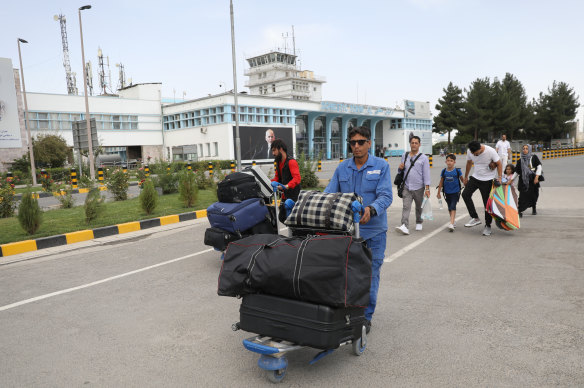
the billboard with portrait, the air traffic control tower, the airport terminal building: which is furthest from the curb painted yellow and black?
the air traffic control tower

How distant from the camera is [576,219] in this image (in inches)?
348

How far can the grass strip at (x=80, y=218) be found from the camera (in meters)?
8.89

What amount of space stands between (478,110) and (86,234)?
211ft

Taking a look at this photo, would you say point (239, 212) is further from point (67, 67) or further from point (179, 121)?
point (67, 67)

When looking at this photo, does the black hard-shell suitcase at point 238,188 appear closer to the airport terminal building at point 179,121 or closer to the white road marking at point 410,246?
the white road marking at point 410,246

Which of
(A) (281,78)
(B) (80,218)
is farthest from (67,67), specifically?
(B) (80,218)

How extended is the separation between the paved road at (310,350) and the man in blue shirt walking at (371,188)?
578 mm

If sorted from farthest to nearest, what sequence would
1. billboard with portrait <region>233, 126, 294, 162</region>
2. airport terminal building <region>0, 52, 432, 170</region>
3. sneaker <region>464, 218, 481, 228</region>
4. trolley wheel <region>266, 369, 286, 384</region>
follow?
1. billboard with portrait <region>233, 126, 294, 162</region>
2. airport terminal building <region>0, 52, 432, 170</region>
3. sneaker <region>464, 218, 481, 228</region>
4. trolley wheel <region>266, 369, 286, 384</region>

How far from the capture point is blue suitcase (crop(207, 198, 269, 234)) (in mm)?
5609

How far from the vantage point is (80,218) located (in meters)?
10.8

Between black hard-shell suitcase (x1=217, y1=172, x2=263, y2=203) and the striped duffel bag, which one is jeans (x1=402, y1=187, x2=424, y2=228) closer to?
black hard-shell suitcase (x1=217, y1=172, x2=263, y2=203)

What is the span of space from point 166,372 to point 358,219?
5.75 ft

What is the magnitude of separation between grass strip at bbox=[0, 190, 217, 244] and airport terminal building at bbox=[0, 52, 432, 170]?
18633 mm

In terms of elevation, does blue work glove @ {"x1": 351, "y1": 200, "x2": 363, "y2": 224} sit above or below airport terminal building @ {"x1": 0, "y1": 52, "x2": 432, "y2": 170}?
below
